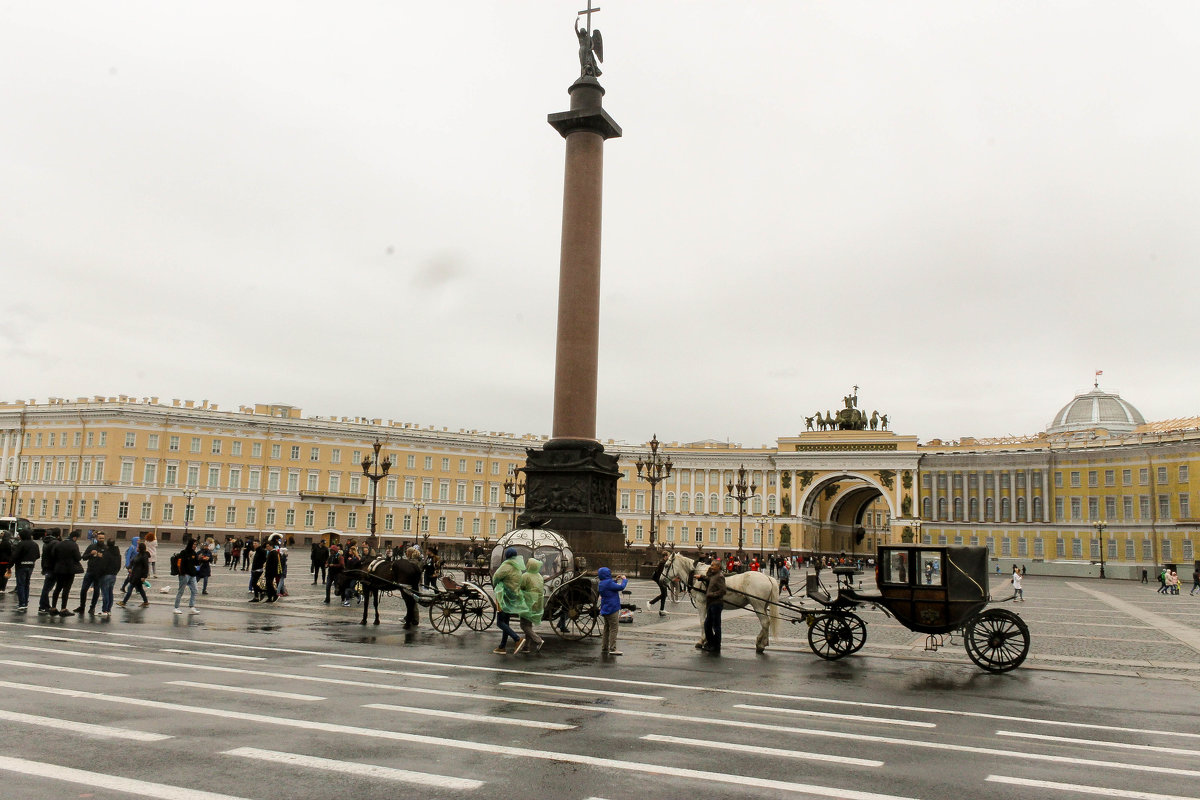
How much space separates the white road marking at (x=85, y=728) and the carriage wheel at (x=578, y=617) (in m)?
10.2

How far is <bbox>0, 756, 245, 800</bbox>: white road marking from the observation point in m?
6.21

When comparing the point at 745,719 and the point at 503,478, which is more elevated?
the point at 503,478

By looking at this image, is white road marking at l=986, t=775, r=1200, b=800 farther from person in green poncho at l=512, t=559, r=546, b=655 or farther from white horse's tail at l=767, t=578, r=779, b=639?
white horse's tail at l=767, t=578, r=779, b=639

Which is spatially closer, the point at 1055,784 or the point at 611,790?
the point at 611,790

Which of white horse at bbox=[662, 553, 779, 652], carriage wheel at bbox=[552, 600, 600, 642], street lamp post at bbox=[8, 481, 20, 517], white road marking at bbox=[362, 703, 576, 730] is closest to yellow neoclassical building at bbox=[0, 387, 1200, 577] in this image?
street lamp post at bbox=[8, 481, 20, 517]

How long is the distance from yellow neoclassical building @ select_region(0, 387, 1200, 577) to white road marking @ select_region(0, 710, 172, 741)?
65.6 meters

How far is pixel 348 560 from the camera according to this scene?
23344 mm

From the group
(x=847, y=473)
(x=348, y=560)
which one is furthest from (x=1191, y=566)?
(x=348, y=560)

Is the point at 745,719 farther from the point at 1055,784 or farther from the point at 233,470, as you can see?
the point at 233,470

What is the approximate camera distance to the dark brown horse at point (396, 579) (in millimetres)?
18797

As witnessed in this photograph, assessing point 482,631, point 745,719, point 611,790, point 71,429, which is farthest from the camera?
point 71,429

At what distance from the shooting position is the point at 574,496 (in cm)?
2888

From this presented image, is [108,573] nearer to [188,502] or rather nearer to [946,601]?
[946,601]

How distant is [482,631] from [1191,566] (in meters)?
81.3
